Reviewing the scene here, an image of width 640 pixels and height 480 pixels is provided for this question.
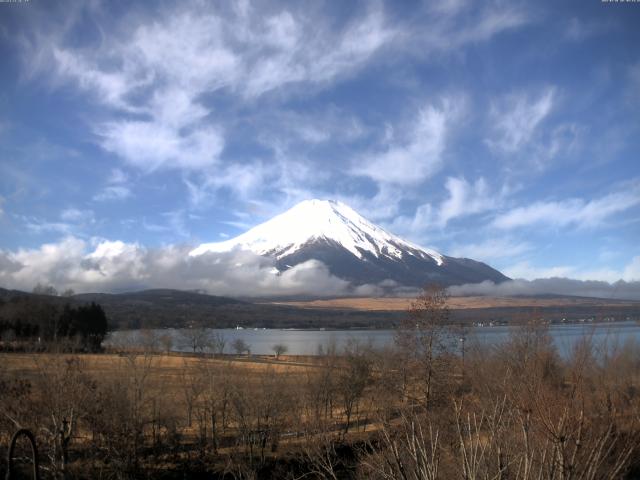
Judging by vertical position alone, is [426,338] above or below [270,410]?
above

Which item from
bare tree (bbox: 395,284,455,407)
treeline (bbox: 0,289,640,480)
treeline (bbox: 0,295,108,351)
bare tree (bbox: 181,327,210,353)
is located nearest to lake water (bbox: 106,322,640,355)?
treeline (bbox: 0,289,640,480)

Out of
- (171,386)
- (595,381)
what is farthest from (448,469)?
(171,386)

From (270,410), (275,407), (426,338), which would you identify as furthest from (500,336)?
(270,410)

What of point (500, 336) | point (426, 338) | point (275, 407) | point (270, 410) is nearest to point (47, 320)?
point (275, 407)

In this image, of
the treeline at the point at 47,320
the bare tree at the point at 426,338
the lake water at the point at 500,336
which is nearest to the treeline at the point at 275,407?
the bare tree at the point at 426,338

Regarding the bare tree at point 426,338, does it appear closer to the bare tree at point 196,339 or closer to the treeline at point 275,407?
the treeline at point 275,407

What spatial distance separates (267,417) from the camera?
27.0 m

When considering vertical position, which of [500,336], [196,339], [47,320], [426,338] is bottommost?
[196,339]

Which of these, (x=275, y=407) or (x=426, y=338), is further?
(x=275, y=407)

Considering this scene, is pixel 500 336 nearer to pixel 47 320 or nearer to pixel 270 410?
pixel 270 410

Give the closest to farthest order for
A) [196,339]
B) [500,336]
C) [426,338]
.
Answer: [426,338]
[500,336]
[196,339]

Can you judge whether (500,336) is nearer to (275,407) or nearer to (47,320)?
(275,407)

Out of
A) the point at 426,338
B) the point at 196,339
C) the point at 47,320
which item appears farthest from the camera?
the point at 196,339

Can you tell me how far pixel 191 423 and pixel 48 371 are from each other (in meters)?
11.2
